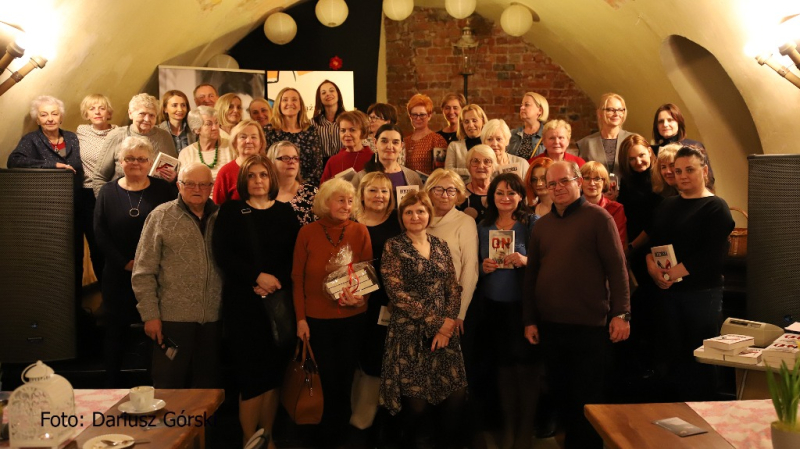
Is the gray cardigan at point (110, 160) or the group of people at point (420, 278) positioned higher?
the gray cardigan at point (110, 160)

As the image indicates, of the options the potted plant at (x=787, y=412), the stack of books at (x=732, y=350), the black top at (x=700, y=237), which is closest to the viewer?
the potted plant at (x=787, y=412)

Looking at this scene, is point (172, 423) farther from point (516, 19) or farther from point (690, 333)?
point (516, 19)

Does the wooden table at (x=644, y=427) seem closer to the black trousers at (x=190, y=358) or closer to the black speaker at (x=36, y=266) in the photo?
the black trousers at (x=190, y=358)

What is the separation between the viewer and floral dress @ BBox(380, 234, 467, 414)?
13.5ft

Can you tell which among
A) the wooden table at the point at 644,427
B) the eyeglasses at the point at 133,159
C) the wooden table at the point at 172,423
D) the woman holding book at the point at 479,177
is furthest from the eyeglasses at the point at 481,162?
the wooden table at the point at 172,423

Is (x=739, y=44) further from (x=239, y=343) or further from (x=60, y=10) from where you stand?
(x=60, y=10)

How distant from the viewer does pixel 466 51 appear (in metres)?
9.73

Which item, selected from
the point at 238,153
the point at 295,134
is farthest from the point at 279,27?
the point at 238,153

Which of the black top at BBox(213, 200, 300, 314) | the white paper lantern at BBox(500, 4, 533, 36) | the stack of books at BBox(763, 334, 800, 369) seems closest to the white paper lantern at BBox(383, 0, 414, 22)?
the white paper lantern at BBox(500, 4, 533, 36)

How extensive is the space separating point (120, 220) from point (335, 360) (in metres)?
1.50

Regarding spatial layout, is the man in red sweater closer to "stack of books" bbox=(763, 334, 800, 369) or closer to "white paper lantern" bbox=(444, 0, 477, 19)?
"stack of books" bbox=(763, 334, 800, 369)

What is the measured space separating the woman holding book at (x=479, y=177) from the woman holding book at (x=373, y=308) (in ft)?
1.78

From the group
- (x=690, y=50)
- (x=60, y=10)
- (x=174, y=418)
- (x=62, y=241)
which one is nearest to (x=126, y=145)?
(x=62, y=241)

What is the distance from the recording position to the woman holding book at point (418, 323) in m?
4.12
